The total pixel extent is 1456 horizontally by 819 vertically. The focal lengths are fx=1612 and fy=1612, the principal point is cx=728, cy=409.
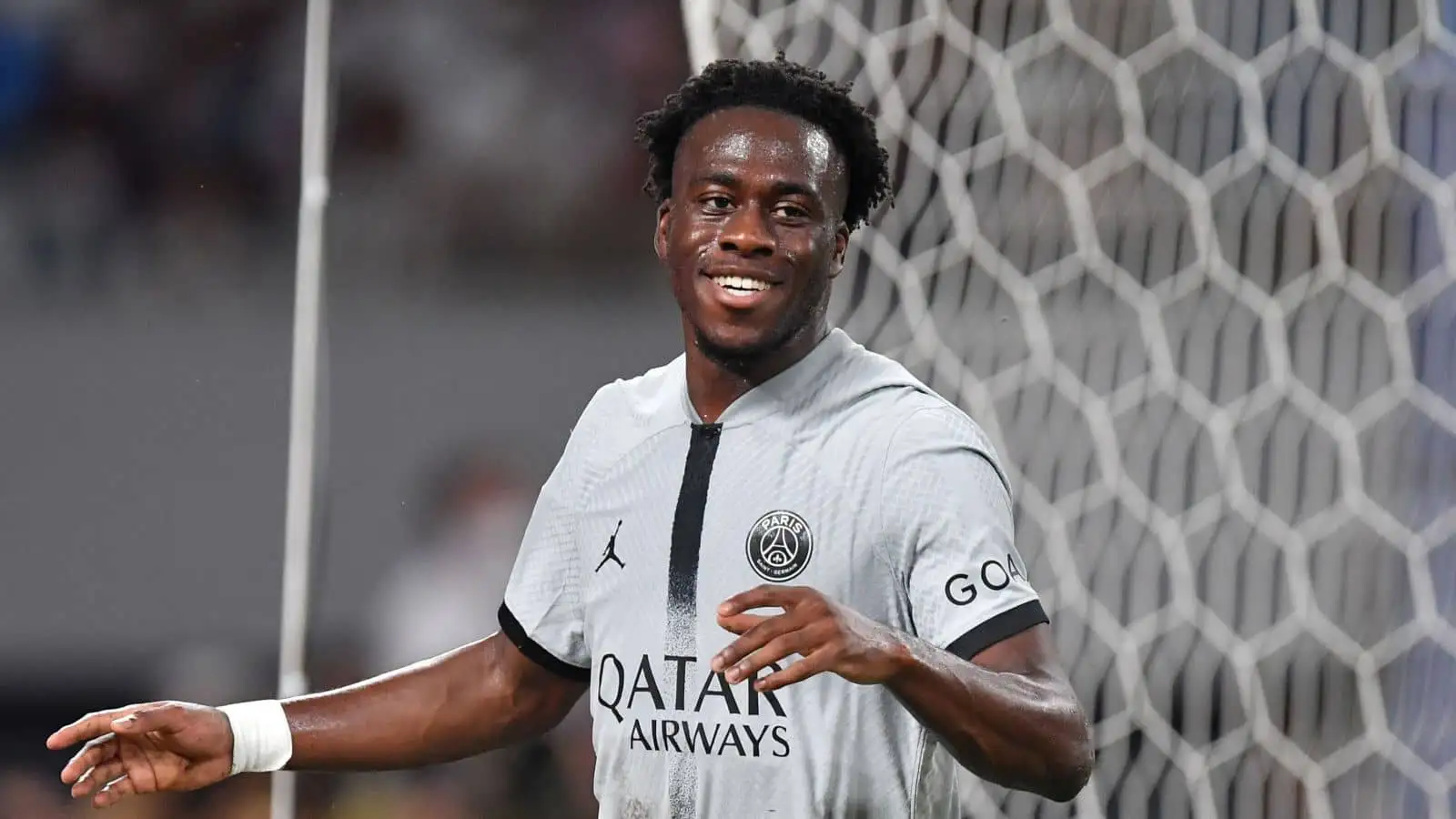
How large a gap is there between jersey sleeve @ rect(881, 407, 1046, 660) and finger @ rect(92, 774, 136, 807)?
53cm

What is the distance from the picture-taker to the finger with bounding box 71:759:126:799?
1.05m

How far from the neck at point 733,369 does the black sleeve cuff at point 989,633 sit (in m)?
0.24

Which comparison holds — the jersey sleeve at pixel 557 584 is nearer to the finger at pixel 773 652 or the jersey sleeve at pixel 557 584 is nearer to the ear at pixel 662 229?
the ear at pixel 662 229

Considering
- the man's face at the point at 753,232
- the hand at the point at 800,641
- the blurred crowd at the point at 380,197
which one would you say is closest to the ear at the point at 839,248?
the man's face at the point at 753,232

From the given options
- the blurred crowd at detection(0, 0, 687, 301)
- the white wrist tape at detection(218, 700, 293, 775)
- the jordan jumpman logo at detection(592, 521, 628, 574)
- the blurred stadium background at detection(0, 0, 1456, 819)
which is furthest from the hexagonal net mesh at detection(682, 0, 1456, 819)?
the white wrist tape at detection(218, 700, 293, 775)

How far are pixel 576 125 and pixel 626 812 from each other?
0.99 metres

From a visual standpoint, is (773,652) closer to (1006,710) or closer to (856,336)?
(1006,710)

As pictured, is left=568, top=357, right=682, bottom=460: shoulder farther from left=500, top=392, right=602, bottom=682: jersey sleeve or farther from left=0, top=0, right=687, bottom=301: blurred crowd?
left=0, top=0, right=687, bottom=301: blurred crowd

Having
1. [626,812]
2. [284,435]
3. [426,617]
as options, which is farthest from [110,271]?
[626,812]

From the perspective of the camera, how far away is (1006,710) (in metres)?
0.88

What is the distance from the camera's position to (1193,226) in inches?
61.0

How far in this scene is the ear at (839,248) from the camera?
3.59 ft

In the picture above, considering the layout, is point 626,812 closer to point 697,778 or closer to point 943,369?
point 697,778

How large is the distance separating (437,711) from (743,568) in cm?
31
